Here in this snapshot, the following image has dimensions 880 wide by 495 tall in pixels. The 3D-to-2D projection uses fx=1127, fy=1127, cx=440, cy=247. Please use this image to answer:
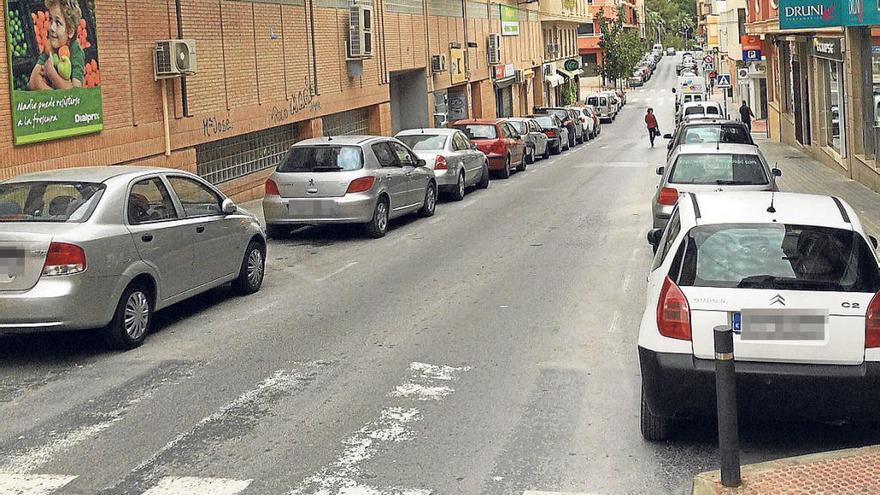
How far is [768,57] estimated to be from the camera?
148ft

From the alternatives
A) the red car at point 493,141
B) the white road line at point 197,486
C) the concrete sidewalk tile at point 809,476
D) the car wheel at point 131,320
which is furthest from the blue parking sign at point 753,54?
the white road line at point 197,486

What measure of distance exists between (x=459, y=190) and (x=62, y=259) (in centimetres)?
1443

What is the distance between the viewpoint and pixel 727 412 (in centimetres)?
561

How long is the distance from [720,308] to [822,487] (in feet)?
3.74

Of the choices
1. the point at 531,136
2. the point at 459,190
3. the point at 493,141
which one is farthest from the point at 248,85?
the point at 531,136

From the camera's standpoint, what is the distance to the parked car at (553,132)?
134 ft

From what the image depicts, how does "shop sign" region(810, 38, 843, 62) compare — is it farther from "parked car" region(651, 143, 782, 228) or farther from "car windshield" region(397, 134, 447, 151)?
"parked car" region(651, 143, 782, 228)

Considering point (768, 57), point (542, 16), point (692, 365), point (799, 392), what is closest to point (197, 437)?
point (692, 365)

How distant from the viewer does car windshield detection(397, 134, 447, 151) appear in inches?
881

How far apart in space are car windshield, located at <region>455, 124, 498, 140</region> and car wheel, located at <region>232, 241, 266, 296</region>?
53.7 feet

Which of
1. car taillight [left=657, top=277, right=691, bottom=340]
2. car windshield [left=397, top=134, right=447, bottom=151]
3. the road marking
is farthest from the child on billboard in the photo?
car taillight [left=657, top=277, right=691, bottom=340]

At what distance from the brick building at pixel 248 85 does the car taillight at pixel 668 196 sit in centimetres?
819

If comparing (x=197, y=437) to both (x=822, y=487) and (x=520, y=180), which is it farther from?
(x=520, y=180)

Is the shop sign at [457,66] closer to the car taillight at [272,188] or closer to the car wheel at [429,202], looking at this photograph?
the car wheel at [429,202]
